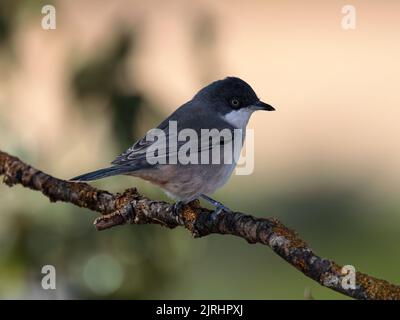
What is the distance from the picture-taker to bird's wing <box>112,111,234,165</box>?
5098mm

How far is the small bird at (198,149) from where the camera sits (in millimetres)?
5086

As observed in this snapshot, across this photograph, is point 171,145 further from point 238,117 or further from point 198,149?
point 238,117

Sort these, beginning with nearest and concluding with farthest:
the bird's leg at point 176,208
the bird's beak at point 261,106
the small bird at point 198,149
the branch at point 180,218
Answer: the branch at point 180,218 < the bird's leg at point 176,208 < the small bird at point 198,149 < the bird's beak at point 261,106

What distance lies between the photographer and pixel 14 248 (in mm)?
4797

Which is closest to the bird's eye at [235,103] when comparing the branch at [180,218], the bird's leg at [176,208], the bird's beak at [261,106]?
the bird's beak at [261,106]

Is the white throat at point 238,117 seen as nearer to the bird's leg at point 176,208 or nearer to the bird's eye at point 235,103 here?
the bird's eye at point 235,103

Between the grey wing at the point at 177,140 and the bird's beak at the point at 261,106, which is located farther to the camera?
the bird's beak at the point at 261,106

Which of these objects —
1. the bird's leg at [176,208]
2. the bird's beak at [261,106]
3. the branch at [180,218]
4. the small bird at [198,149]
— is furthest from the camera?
the bird's beak at [261,106]

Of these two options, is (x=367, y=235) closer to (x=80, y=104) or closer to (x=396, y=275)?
(x=396, y=275)

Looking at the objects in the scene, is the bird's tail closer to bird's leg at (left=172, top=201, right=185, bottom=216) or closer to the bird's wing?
the bird's wing

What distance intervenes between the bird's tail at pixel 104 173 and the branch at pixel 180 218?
7cm

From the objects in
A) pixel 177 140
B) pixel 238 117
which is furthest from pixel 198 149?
pixel 238 117

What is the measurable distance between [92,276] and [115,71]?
1224 millimetres
